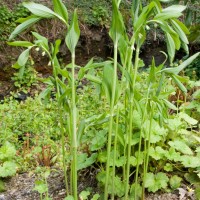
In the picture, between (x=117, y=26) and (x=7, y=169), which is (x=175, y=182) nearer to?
(x=117, y=26)

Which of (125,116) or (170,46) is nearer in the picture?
(170,46)

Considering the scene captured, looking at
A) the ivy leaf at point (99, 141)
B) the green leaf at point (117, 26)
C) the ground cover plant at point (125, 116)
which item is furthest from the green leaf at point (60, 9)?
the ivy leaf at point (99, 141)

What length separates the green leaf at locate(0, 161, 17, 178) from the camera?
8.45ft

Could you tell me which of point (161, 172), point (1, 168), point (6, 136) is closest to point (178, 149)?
point (161, 172)

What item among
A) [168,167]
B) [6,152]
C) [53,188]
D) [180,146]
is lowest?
[53,188]

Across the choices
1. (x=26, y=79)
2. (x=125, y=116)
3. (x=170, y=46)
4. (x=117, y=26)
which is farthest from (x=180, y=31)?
(x=26, y=79)

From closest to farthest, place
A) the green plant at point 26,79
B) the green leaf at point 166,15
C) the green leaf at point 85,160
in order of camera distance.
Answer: the green leaf at point 166,15, the green leaf at point 85,160, the green plant at point 26,79

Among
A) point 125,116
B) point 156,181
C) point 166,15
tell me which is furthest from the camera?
point 156,181

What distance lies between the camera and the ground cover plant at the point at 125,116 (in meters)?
1.65

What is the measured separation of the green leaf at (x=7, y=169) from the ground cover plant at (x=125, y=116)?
2cm

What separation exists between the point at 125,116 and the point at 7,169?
3.58ft

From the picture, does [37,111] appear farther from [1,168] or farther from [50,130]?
[1,168]

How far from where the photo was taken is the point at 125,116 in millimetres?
1931

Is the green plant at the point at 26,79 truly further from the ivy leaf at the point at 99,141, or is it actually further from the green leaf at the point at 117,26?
the green leaf at the point at 117,26
